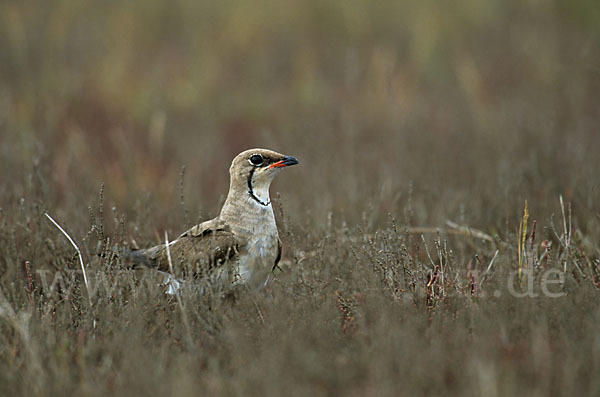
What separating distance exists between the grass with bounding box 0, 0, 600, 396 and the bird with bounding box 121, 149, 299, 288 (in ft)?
0.46

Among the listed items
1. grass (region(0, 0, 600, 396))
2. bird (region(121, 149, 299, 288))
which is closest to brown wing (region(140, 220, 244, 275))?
bird (region(121, 149, 299, 288))

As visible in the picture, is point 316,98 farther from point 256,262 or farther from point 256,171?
point 256,262

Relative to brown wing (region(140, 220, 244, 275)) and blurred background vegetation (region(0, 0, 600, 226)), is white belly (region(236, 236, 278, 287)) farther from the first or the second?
blurred background vegetation (region(0, 0, 600, 226))

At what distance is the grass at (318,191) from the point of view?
2879 millimetres

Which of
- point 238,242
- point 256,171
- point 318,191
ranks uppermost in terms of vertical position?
point 256,171

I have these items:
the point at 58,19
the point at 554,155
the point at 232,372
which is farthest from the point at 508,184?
the point at 58,19

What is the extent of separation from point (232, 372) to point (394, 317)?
0.72m

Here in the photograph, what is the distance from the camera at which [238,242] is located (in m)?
3.97

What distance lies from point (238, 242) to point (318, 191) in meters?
2.20

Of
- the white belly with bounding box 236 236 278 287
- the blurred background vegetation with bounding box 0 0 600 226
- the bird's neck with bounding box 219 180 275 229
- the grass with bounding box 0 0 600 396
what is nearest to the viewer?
the grass with bounding box 0 0 600 396

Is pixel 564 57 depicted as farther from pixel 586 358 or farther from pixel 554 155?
pixel 586 358

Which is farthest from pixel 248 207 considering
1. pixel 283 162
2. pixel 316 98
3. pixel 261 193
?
pixel 316 98

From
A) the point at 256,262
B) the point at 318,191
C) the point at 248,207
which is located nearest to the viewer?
the point at 256,262

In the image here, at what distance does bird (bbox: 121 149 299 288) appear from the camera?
12.9ft
